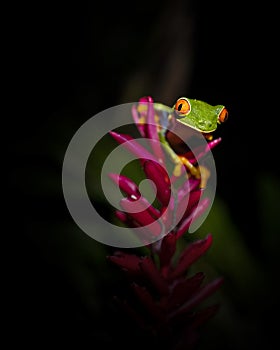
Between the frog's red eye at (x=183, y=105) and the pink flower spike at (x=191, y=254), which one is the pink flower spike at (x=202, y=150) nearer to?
the frog's red eye at (x=183, y=105)

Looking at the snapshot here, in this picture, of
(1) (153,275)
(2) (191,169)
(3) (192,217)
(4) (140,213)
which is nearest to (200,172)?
(2) (191,169)

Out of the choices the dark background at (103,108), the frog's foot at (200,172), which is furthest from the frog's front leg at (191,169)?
the dark background at (103,108)

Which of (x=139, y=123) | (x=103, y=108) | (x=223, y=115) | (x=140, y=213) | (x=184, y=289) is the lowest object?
(x=184, y=289)

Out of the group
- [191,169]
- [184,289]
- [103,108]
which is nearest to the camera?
[184,289]

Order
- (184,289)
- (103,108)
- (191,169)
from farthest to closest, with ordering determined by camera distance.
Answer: (103,108)
(191,169)
(184,289)

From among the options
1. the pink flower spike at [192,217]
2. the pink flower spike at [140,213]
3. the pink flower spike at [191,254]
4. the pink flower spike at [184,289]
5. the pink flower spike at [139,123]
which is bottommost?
the pink flower spike at [184,289]

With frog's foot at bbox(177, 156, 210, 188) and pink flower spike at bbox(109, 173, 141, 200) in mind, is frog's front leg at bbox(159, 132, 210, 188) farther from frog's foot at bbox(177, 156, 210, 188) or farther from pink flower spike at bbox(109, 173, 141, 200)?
pink flower spike at bbox(109, 173, 141, 200)

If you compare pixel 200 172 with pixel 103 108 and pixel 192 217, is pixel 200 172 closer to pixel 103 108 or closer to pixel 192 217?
pixel 192 217
